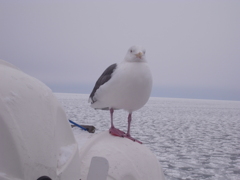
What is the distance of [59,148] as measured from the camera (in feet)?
4.16

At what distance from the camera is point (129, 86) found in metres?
3.19

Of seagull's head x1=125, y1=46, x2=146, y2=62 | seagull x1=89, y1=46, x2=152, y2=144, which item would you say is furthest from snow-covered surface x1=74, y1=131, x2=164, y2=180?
seagull's head x1=125, y1=46, x2=146, y2=62

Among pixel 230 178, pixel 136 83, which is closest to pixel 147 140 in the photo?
pixel 230 178

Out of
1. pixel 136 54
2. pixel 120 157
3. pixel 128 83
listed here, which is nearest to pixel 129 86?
pixel 128 83

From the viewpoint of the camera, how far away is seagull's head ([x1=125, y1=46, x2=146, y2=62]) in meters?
3.30

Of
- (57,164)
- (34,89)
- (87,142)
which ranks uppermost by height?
(34,89)

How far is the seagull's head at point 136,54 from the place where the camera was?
3299 millimetres

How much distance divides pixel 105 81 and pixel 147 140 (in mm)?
4179

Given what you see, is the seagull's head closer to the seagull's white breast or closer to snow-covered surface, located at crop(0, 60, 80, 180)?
the seagull's white breast

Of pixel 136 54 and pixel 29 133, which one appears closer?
pixel 29 133

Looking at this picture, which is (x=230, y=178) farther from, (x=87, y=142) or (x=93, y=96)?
(x=87, y=142)

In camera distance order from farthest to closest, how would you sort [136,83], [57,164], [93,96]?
[93,96], [136,83], [57,164]

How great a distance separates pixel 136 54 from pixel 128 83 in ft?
1.30

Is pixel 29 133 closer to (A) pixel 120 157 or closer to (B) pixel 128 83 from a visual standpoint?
(A) pixel 120 157
